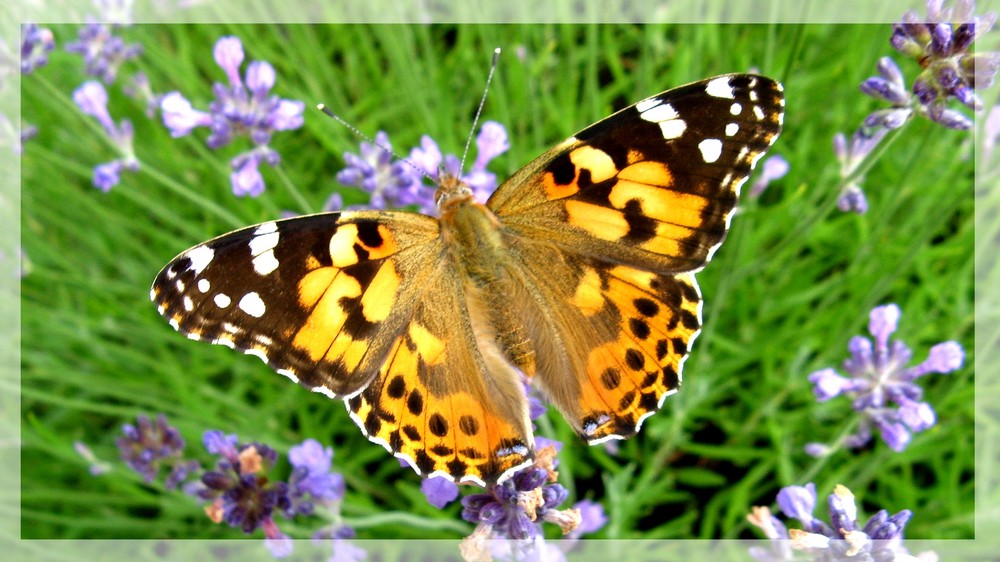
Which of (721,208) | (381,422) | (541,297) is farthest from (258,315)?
(721,208)

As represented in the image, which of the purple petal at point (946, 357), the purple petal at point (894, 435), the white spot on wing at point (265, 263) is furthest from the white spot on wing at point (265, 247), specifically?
the purple petal at point (946, 357)

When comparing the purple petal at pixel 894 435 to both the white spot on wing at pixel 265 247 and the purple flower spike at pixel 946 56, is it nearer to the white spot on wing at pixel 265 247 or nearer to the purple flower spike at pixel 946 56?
the purple flower spike at pixel 946 56

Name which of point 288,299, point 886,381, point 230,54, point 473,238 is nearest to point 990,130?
point 886,381

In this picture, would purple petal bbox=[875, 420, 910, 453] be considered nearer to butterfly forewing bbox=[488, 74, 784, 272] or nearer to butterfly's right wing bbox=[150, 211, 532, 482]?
butterfly forewing bbox=[488, 74, 784, 272]

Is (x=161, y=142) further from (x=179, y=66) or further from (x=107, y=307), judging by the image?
(x=107, y=307)

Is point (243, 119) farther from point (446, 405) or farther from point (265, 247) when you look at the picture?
point (446, 405)

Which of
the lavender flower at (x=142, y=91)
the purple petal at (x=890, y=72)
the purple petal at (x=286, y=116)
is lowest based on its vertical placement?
the purple petal at (x=286, y=116)
